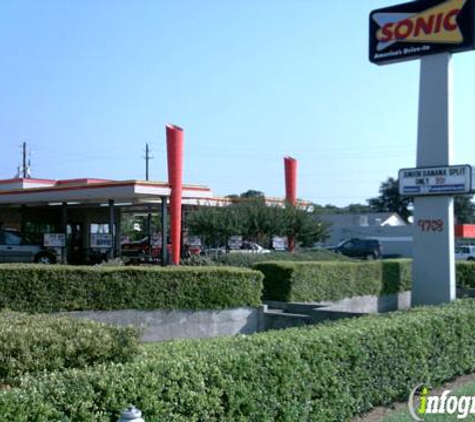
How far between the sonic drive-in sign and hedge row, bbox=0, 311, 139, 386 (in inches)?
550

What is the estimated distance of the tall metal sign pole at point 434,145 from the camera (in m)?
16.9

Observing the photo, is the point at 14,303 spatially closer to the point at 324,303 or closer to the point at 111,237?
the point at 324,303

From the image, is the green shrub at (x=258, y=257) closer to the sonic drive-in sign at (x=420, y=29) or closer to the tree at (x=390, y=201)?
the sonic drive-in sign at (x=420, y=29)

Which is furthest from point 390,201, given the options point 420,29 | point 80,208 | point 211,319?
point 211,319

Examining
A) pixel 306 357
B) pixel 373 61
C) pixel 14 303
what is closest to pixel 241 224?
pixel 373 61

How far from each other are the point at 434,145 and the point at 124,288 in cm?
895

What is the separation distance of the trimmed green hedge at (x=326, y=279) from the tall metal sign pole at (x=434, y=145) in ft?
5.28

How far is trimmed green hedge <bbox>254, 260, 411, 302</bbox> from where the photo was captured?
52.6 ft

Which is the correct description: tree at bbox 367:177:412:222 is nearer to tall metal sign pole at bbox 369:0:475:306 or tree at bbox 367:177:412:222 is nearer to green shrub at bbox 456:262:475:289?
green shrub at bbox 456:262:475:289

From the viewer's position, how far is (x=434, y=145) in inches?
669

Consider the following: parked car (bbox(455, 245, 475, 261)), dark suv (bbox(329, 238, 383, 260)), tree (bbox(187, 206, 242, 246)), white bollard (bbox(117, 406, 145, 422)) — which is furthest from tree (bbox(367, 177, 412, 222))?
white bollard (bbox(117, 406, 145, 422))

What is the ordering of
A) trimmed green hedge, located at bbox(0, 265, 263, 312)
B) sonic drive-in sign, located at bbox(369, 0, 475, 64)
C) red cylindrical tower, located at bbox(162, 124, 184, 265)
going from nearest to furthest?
→ trimmed green hedge, located at bbox(0, 265, 263, 312) → sonic drive-in sign, located at bbox(369, 0, 475, 64) → red cylindrical tower, located at bbox(162, 124, 184, 265)

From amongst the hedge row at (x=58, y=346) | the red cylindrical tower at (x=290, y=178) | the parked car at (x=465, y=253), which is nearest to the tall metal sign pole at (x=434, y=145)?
the hedge row at (x=58, y=346)

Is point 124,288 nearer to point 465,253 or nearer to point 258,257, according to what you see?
point 258,257
